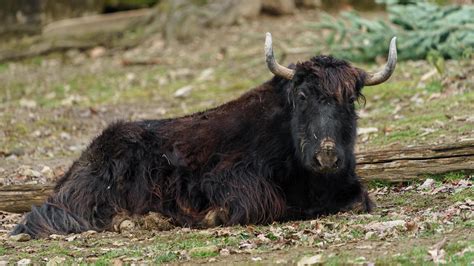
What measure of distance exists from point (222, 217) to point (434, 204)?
1.73 metres

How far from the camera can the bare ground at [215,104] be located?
748 cm

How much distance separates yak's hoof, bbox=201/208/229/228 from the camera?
29.1 feet

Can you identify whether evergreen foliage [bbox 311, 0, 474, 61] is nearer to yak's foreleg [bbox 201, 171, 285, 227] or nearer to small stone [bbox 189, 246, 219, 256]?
yak's foreleg [bbox 201, 171, 285, 227]

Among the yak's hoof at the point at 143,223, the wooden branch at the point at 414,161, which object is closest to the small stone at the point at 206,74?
the wooden branch at the point at 414,161

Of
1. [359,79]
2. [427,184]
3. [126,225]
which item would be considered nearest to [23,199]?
[126,225]

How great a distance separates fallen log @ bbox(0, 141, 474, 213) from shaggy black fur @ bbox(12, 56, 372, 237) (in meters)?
0.67

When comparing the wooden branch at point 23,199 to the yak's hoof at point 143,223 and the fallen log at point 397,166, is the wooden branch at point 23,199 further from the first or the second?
the yak's hoof at point 143,223

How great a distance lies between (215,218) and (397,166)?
76.5 inches

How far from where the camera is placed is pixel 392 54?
355 inches

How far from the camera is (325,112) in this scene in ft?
28.6

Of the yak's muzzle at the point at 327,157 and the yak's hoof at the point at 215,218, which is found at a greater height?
the yak's muzzle at the point at 327,157

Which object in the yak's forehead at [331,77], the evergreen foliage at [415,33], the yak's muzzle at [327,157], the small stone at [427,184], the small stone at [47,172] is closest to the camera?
the yak's muzzle at [327,157]

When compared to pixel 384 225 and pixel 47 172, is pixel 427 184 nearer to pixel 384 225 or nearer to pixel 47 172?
pixel 384 225

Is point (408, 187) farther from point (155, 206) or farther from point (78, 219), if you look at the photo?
point (78, 219)
